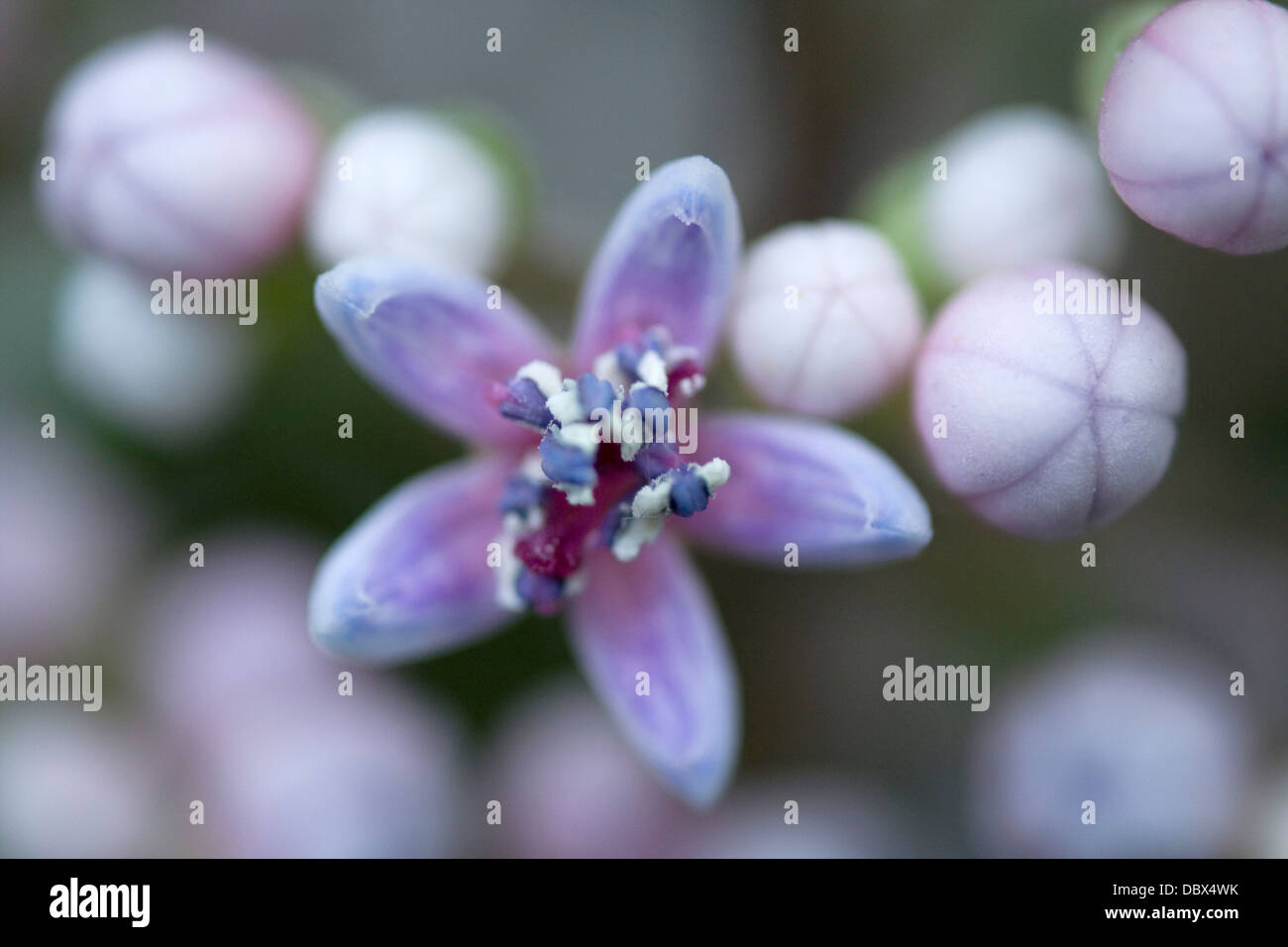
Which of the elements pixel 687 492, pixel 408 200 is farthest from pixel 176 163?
pixel 687 492

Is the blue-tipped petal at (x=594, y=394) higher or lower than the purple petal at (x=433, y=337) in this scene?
lower

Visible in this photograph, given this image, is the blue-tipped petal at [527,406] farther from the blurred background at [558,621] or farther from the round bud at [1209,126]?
the round bud at [1209,126]

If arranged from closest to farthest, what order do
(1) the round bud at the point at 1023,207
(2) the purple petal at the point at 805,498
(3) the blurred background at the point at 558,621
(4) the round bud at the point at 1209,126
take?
(4) the round bud at the point at 1209,126 < (2) the purple petal at the point at 805,498 < (1) the round bud at the point at 1023,207 < (3) the blurred background at the point at 558,621

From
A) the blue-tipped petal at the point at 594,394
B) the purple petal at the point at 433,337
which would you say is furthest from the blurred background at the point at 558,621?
the blue-tipped petal at the point at 594,394

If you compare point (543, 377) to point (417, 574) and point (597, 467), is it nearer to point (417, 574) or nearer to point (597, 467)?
point (597, 467)

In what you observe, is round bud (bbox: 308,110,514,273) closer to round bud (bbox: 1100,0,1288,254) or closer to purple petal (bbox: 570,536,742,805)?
purple petal (bbox: 570,536,742,805)
